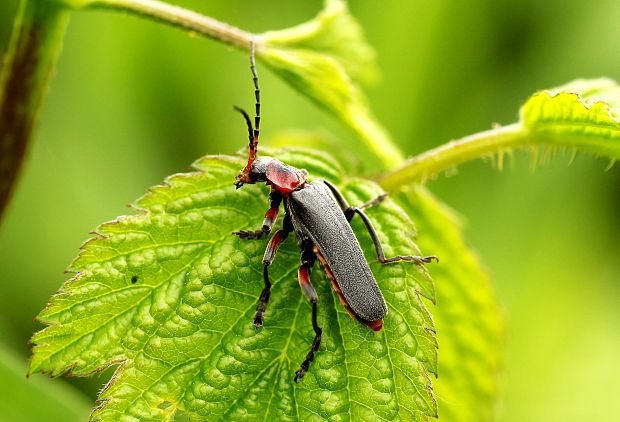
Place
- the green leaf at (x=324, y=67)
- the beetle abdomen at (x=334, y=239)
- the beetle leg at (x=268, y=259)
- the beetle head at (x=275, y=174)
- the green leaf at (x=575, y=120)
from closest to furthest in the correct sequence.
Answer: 1. the beetle leg at (x=268, y=259)
2. the green leaf at (x=575, y=120)
3. the beetle abdomen at (x=334, y=239)
4. the beetle head at (x=275, y=174)
5. the green leaf at (x=324, y=67)

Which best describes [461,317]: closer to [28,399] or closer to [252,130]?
[252,130]

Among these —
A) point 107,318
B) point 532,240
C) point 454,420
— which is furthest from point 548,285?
point 107,318

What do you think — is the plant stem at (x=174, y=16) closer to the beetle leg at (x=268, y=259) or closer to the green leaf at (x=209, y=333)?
the green leaf at (x=209, y=333)

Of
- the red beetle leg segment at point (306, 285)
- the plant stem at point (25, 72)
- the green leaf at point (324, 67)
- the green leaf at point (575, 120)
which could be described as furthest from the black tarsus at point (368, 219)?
the plant stem at point (25, 72)

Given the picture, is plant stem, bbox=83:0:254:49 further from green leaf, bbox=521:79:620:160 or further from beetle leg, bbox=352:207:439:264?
green leaf, bbox=521:79:620:160

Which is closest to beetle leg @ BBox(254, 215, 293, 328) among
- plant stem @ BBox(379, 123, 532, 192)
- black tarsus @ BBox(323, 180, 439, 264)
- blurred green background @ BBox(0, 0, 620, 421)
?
black tarsus @ BBox(323, 180, 439, 264)

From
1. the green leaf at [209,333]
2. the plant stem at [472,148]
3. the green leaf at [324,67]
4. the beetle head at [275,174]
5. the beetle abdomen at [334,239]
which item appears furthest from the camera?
the green leaf at [324,67]

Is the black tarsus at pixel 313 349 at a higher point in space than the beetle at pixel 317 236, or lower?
lower
